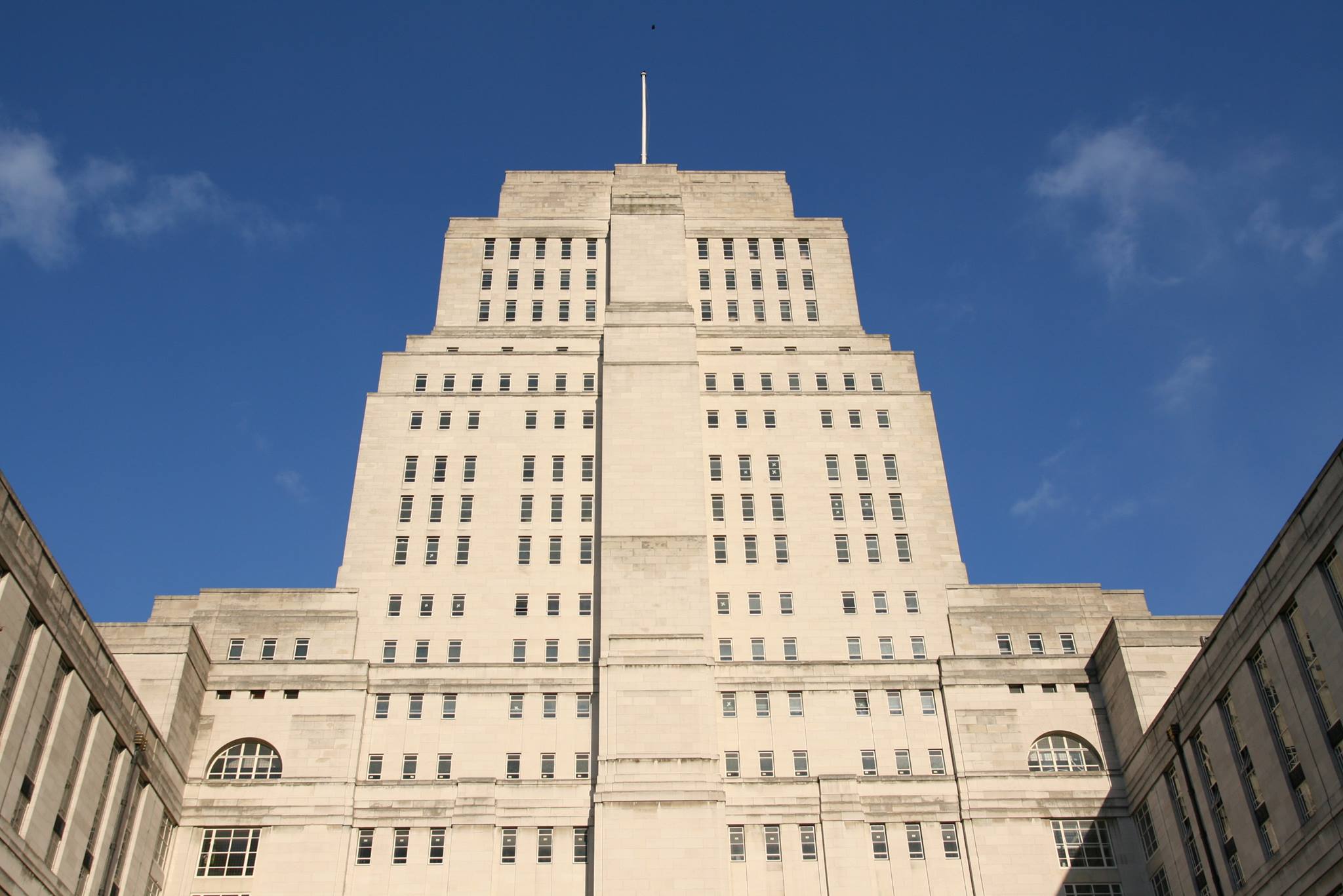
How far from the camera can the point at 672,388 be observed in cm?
8338

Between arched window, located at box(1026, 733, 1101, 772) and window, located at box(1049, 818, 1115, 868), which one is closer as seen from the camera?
window, located at box(1049, 818, 1115, 868)

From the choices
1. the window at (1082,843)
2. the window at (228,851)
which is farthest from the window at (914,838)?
the window at (228,851)

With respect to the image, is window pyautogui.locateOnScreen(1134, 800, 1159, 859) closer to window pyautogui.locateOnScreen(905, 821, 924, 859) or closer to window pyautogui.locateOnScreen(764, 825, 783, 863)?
window pyautogui.locateOnScreen(905, 821, 924, 859)

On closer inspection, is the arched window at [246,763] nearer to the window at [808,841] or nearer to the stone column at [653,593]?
the stone column at [653,593]

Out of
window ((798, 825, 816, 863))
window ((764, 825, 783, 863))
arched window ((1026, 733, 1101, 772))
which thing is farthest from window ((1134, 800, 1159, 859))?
window ((764, 825, 783, 863))

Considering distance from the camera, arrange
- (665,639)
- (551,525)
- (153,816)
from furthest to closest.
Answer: (551,525) → (665,639) → (153,816)

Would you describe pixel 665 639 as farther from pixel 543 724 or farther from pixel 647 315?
pixel 647 315

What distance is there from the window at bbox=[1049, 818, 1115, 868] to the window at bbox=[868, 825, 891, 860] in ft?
27.3

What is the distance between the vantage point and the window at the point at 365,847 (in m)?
63.9

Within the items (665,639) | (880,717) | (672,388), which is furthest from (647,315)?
(880,717)

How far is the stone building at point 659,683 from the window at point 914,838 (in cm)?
29

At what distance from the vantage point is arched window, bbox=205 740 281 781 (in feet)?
217

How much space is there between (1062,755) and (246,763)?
→ 42108 millimetres

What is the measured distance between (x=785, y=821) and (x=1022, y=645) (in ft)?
56.0
